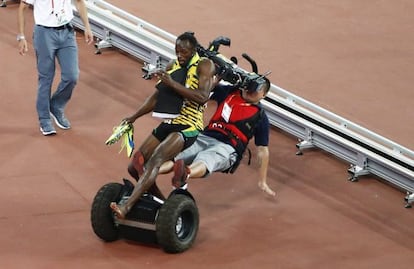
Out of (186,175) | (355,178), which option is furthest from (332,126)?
(186,175)

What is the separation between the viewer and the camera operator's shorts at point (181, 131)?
9250 millimetres

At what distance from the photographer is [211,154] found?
9.47 m

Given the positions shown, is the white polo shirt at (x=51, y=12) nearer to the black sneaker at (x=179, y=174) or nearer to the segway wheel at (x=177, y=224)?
the black sneaker at (x=179, y=174)

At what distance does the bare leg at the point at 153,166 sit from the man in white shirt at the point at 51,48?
6.82 feet

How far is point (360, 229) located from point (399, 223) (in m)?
0.39

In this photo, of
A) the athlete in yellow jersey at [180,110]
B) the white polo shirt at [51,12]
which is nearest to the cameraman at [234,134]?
the athlete in yellow jersey at [180,110]

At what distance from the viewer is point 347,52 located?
1328cm

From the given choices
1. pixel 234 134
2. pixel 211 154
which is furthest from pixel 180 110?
pixel 234 134

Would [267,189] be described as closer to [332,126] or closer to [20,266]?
[332,126]

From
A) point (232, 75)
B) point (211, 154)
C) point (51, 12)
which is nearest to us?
point (211, 154)

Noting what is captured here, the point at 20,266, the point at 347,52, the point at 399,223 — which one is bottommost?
the point at 20,266

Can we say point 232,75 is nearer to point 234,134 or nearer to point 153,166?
point 234,134

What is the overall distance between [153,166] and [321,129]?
248 centimetres

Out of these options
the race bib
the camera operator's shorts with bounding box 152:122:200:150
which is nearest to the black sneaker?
the camera operator's shorts with bounding box 152:122:200:150
